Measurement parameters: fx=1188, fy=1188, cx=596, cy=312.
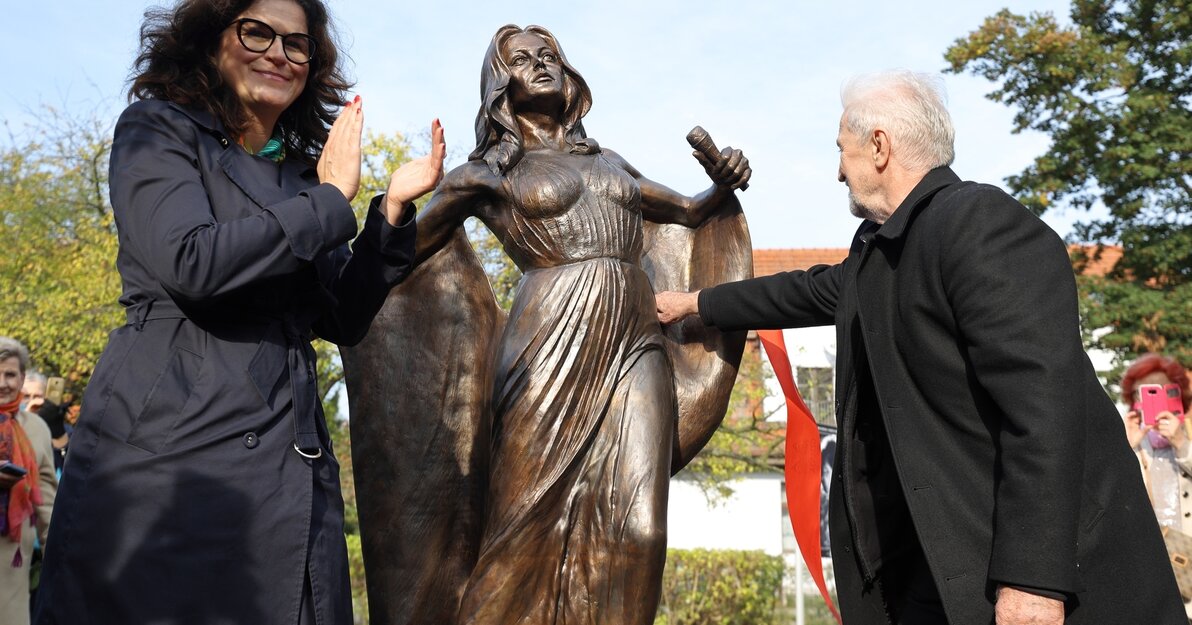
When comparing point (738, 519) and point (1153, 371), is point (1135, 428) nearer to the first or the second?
point (1153, 371)

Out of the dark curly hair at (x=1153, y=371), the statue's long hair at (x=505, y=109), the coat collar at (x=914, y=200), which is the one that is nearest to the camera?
the coat collar at (x=914, y=200)

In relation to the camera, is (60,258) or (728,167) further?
(60,258)

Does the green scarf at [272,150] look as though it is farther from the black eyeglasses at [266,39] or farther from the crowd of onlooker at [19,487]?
the crowd of onlooker at [19,487]

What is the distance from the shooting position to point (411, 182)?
2.54 metres

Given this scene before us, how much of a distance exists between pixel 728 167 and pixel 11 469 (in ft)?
11.5

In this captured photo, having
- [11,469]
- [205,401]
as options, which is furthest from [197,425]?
[11,469]

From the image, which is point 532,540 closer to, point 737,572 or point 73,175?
point 737,572

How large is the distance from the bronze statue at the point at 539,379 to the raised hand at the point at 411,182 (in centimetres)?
140

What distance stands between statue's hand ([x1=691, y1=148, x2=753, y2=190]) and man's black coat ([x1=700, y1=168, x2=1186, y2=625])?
151 centimetres

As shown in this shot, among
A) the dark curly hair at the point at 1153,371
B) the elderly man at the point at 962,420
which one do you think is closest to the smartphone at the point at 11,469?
the elderly man at the point at 962,420

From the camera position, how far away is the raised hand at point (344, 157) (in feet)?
7.63

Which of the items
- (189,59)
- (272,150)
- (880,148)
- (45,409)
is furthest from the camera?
(45,409)

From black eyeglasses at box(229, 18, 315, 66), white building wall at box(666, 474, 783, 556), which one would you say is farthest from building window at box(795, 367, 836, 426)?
black eyeglasses at box(229, 18, 315, 66)

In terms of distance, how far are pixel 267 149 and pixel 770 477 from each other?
2594cm
